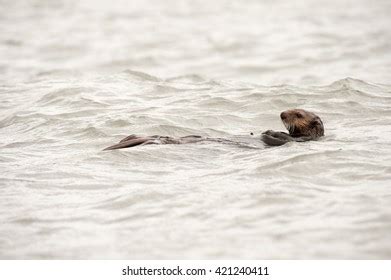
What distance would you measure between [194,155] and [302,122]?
58.1 inches

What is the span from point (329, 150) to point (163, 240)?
294 cm

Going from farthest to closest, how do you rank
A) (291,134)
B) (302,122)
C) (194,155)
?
(291,134) < (302,122) < (194,155)

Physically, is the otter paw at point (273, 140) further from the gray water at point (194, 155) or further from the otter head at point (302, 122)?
the otter head at point (302, 122)

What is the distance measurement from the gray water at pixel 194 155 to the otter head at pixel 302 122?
0.25 metres

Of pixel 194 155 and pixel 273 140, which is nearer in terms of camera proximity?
pixel 194 155

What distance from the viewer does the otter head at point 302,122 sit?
9211mm

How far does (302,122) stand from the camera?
9250mm

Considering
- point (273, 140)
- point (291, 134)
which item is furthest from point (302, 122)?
point (273, 140)

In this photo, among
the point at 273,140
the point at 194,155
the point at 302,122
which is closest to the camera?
the point at 194,155

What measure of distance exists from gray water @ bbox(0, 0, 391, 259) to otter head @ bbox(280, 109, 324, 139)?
0.83 ft

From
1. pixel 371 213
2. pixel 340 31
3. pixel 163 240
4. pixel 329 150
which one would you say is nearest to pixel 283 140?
pixel 329 150

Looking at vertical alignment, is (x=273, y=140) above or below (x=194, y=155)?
above

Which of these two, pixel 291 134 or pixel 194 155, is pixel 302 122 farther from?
pixel 194 155
